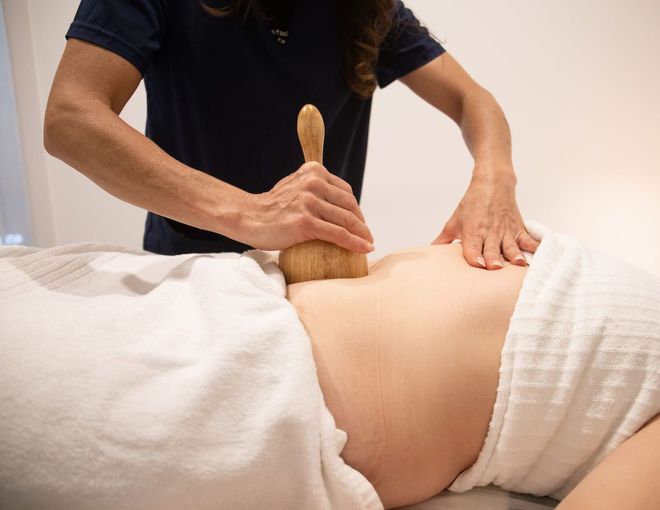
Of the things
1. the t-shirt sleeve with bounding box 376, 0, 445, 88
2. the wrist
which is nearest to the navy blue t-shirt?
the t-shirt sleeve with bounding box 376, 0, 445, 88

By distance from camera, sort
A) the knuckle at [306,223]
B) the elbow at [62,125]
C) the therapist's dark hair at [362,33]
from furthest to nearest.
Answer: the therapist's dark hair at [362,33], the elbow at [62,125], the knuckle at [306,223]

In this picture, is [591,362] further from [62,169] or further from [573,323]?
[62,169]

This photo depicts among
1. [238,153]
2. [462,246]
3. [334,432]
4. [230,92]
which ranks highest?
[230,92]

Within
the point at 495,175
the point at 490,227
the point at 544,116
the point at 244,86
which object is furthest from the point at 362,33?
the point at 544,116

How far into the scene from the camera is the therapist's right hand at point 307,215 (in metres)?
0.57

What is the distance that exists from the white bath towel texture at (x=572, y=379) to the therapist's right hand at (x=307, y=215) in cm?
21

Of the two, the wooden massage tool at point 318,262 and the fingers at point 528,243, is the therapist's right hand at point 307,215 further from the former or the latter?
the fingers at point 528,243

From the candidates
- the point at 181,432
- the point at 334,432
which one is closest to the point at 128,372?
the point at 181,432

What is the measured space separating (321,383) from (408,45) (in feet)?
2.93

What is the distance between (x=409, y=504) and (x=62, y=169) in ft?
6.28

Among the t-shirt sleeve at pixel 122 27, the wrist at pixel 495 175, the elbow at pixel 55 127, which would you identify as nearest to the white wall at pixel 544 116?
the wrist at pixel 495 175

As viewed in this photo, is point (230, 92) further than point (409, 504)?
Yes

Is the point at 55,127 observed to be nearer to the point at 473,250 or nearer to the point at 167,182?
the point at 167,182

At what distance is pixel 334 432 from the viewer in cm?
41
